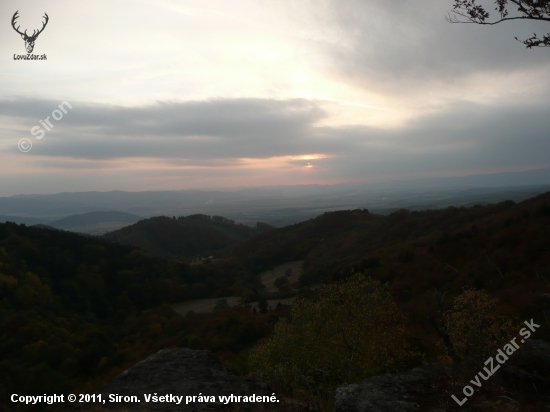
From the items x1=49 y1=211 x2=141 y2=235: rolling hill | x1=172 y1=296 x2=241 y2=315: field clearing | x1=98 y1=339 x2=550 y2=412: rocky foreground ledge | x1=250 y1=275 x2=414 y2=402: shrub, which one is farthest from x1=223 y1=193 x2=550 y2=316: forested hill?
x1=49 y1=211 x2=141 y2=235: rolling hill

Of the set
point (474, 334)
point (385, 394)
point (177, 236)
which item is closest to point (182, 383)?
point (385, 394)

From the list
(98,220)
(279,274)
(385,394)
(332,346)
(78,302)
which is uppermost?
(385,394)

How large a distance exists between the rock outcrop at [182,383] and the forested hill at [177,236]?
8339 centimetres

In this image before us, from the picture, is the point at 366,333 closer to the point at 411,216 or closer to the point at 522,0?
the point at 522,0

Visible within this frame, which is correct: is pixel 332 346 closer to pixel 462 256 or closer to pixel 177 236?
pixel 462 256

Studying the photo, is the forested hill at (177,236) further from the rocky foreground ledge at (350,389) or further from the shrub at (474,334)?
the shrub at (474,334)

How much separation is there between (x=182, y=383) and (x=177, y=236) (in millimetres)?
96055

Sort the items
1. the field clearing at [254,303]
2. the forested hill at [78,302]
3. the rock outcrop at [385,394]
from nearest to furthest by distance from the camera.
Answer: the rock outcrop at [385,394] < the forested hill at [78,302] < the field clearing at [254,303]

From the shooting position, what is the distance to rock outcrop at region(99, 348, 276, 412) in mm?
7617

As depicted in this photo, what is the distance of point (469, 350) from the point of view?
7172mm

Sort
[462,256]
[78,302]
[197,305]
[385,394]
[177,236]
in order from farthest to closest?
[177,236]
[197,305]
[78,302]
[462,256]
[385,394]

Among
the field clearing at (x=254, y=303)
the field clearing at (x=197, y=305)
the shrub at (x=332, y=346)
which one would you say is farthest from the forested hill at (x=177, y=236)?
the shrub at (x=332, y=346)

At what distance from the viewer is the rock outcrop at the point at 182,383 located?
7.62m

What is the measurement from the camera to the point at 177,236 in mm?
100750
